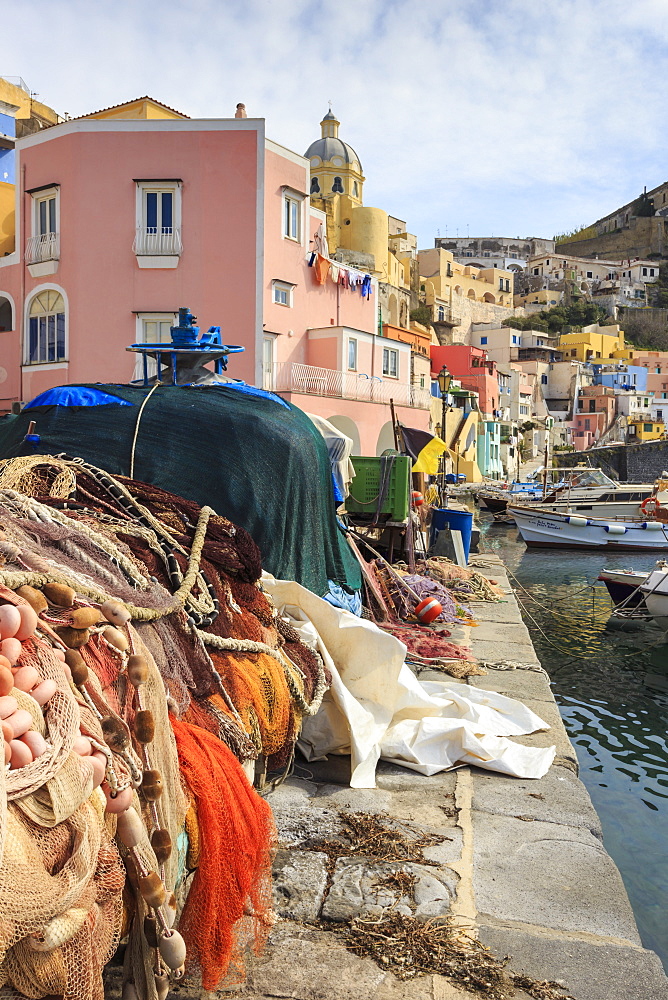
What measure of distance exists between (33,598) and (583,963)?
2.50 meters

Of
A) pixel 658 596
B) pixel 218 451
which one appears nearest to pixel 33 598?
pixel 218 451

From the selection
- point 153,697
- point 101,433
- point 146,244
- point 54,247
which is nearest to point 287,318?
point 146,244

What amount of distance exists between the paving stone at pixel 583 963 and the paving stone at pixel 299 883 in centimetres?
70

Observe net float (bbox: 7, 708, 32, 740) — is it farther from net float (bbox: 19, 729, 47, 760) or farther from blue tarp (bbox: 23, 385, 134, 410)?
blue tarp (bbox: 23, 385, 134, 410)

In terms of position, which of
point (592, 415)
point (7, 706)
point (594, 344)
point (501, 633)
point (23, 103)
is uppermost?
point (23, 103)

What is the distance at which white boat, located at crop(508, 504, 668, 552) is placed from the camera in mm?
26312

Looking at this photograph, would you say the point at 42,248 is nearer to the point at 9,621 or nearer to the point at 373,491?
the point at 373,491

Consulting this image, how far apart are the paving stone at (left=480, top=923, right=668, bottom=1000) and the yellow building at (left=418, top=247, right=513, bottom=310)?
Answer: 67412 millimetres

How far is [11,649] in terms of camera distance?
6.72ft

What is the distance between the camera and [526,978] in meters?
2.87

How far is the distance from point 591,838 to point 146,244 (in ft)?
60.8

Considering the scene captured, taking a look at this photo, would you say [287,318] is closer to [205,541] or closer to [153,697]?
[205,541]

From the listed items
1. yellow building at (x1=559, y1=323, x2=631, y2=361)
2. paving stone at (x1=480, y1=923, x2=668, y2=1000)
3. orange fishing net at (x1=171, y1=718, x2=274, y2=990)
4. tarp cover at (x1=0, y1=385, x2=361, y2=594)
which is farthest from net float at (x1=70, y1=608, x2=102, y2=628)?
yellow building at (x1=559, y1=323, x2=631, y2=361)

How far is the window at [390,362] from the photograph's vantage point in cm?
2802
